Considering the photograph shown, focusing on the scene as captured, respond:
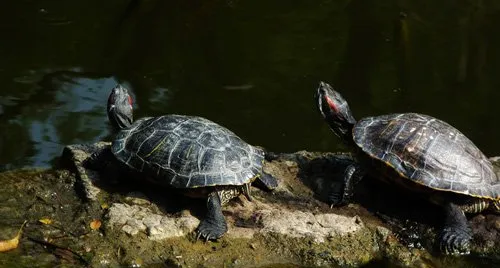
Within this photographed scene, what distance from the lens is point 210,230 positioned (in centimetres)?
396

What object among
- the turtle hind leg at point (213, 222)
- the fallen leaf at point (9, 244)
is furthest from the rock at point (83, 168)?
the turtle hind leg at point (213, 222)

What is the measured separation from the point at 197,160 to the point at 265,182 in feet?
1.92

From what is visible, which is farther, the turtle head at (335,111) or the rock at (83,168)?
the turtle head at (335,111)

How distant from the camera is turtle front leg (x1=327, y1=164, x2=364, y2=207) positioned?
14.7 ft

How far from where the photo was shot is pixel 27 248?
3736 millimetres

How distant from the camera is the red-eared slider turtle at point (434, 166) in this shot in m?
4.26

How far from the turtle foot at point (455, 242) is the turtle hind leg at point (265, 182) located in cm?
116

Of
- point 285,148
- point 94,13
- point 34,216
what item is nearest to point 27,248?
point 34,216

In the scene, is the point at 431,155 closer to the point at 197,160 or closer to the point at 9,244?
the point at 197,160

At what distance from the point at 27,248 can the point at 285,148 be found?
3.12 metres

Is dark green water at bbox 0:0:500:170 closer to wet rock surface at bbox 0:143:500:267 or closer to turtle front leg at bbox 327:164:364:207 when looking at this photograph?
wet rock surface at bbox 0:143:500:267

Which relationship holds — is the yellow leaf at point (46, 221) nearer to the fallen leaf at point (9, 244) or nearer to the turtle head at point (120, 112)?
the fallen leaf at point (9, 244)

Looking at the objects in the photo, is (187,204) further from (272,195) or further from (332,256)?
(332,256)

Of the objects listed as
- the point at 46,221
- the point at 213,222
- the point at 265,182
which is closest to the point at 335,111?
the point at 265,182
